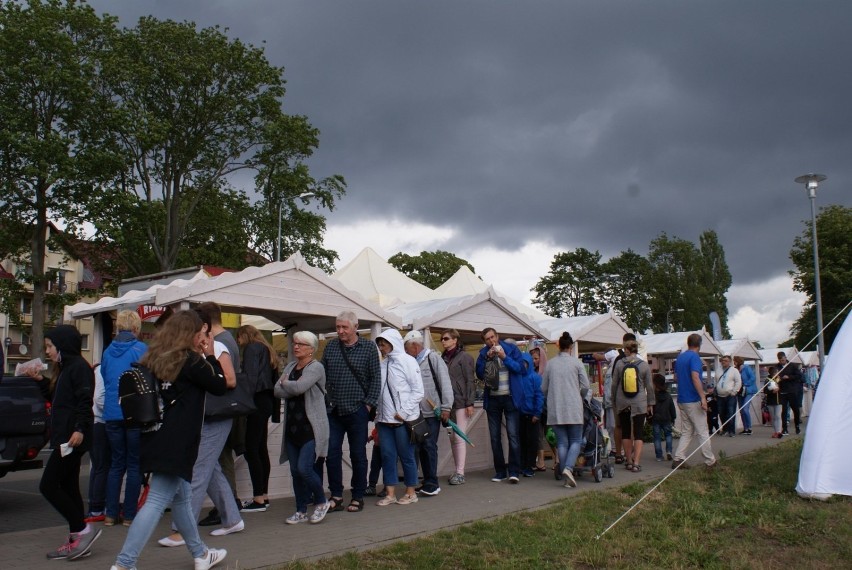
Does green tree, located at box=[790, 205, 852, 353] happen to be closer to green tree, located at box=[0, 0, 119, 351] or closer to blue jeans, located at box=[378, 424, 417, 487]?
green tree, located at box=[0, 0, 119, 351]

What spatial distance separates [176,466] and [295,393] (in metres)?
1.92

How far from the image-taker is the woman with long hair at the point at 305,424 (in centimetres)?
645

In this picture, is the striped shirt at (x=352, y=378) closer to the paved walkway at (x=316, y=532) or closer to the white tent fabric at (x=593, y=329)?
the paved walkway at (x=316, y=532)

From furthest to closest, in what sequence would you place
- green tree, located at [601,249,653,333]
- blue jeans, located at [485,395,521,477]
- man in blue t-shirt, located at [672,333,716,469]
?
green tree, located at [601,249,653,333], man in blue t-shirt, located at [672,333,716,469], blue jeans, located at [485,395,521,477]

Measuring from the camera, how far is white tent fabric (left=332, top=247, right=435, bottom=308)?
A: 69.5ft

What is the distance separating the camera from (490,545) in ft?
18.4

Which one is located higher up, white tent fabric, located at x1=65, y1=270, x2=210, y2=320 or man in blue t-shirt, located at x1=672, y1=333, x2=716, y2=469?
white tent fabric, located at x1=65, y1=270, x2=210, y2=320

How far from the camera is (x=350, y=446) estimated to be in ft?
23.1

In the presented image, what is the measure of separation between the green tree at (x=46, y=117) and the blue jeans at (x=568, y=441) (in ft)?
71.8

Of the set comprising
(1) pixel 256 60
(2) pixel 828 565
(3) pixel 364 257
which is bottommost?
(2) pixel 828 565

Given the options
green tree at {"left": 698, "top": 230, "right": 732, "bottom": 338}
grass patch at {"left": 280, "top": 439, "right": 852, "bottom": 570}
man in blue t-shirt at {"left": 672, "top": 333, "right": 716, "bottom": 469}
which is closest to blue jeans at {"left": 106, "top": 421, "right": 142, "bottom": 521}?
grass patch at {"left": 280, "top": 439, "right": 852, "bottom": 570}

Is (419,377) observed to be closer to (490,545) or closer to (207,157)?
(490,545)

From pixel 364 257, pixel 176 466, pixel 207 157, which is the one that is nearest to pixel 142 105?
pixel 207 157

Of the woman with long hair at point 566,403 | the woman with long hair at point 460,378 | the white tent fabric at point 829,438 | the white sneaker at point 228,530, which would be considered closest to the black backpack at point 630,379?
the woman with long hair at point 566,403
